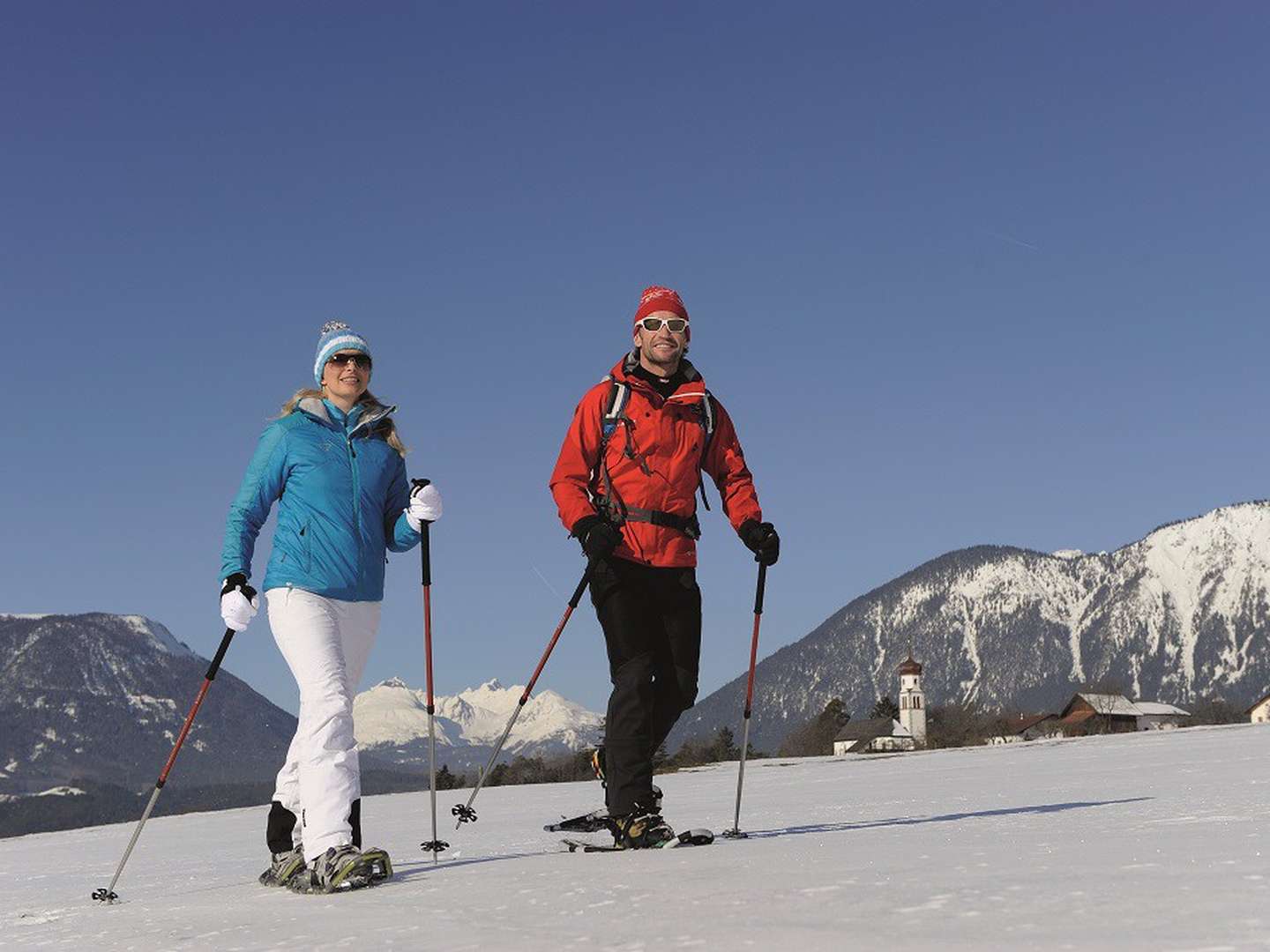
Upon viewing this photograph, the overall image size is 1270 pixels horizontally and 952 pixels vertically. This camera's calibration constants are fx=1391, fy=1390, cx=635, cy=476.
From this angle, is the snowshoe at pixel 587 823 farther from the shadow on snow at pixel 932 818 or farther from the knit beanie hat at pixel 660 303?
the knit beanie hat at pixel 660 303

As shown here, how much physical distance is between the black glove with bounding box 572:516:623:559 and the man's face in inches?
36.0

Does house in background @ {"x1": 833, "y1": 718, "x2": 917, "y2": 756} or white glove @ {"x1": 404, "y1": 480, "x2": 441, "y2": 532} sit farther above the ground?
white glove @ {"x1": 404, "y1": 480, "x2": 441, "y2": 532}

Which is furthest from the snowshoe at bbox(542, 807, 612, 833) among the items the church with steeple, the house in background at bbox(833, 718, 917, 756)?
the house in background at bbox(833, 718, 917, 756)

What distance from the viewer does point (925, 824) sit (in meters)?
6.75

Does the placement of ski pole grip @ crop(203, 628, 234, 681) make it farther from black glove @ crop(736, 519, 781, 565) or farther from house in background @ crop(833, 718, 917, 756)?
house in background @ crop(833, 718, 917, 756)

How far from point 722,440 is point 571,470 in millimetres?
851

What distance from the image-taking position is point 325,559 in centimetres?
576

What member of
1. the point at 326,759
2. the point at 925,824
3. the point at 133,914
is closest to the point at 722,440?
the point at 925,824

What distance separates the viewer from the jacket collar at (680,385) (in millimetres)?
6602

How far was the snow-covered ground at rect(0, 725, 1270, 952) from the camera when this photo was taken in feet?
10.6

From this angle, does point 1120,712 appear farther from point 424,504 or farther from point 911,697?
point 424,504

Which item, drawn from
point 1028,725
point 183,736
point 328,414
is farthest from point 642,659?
point 1028,725

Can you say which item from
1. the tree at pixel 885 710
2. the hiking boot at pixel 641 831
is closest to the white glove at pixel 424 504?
the hiking boot at pixel 641 831

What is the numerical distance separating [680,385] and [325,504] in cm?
183
